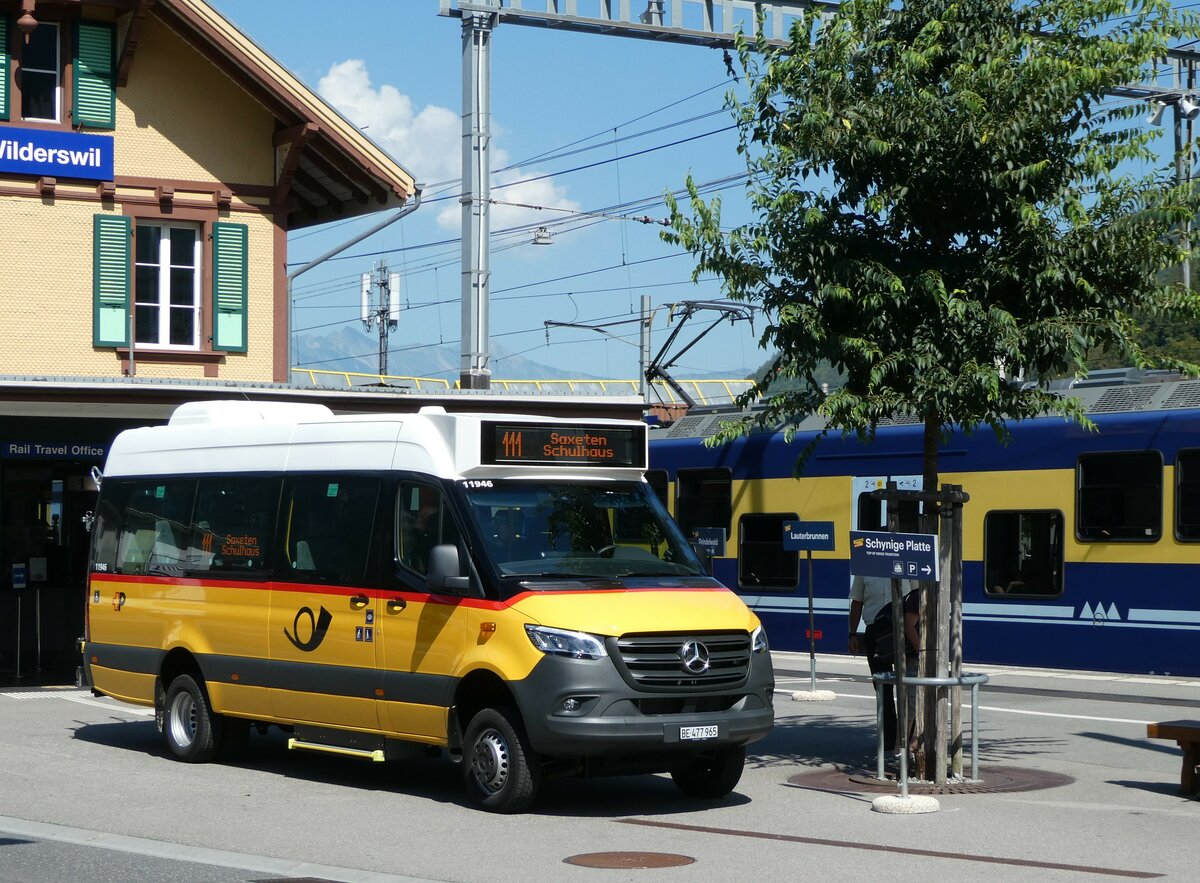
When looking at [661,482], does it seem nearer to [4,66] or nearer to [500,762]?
[4,66]

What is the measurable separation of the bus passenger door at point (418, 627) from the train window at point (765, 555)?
1280cm

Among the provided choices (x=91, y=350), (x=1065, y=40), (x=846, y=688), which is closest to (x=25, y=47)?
(x=91, y=350)

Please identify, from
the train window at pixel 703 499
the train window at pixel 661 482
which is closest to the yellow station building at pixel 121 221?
the train window at pixel 661 482

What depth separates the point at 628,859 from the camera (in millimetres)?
9172

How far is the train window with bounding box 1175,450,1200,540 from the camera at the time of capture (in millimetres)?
18766

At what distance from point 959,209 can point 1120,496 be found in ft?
26.5

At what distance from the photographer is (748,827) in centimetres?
1034

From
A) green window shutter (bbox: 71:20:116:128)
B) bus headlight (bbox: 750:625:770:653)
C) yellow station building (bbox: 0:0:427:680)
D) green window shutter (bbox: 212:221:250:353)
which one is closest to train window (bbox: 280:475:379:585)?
bus headlight (bbox: 750:625:770:653)

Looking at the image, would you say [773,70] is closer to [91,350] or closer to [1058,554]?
[1058,554]

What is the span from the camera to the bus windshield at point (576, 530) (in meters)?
11.2

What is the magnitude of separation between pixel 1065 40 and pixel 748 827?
6.05 meters

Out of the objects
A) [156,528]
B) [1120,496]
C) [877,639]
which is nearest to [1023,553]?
[1120,496]

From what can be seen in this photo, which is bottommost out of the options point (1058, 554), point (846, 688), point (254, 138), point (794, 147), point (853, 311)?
point (846, 688)

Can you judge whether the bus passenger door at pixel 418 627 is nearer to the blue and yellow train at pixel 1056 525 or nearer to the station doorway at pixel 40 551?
the blue and yellow train at pixel 1056 525
